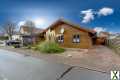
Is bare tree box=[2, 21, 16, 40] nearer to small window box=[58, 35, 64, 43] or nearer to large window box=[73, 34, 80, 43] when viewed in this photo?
small window box=[58, 35, 64, 43]

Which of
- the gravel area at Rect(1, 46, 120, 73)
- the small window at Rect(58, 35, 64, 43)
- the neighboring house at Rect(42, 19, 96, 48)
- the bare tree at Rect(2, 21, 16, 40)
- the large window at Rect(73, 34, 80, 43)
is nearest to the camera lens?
the gravel area at Rect(1, 46, 120, 73)

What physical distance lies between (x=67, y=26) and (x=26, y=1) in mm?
8243

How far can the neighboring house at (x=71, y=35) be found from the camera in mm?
17081

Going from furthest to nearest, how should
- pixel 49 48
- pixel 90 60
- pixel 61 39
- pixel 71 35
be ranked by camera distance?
pixel 61 39
pixel 71 35
pixel 49 48
pixel 90 60

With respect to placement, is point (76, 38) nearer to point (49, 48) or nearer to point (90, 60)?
point (49, 48)

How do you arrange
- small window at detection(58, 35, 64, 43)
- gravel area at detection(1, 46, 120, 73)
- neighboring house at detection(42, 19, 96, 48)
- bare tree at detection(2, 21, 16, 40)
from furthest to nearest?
1. bare tree at detection(2, 21, 16, 40)
2. small window at detection(58, 35, 64, 43)
3. neighboring house at detection(42, 19, 96, 48)
4. gravel area at detection(1, 46, 120, 73)

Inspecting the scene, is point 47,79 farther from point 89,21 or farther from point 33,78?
point 89,21

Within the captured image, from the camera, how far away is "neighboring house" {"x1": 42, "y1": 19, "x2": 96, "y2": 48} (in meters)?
17.1

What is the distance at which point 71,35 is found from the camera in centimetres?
1803

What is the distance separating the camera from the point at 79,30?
57.2 ft

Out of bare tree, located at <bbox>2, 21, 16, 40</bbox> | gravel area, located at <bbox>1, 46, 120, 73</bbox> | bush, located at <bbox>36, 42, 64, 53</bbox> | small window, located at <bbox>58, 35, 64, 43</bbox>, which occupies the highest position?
bare tree, located at <bbox>2, 21, 16, 40</bbox>

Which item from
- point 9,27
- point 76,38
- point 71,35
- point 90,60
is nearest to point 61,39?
point 71,35

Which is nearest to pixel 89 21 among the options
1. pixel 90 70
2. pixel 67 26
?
pixel 67 26

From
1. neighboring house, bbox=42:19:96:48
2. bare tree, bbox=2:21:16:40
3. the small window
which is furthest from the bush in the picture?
bare tree, bbox=2:21:16:40
